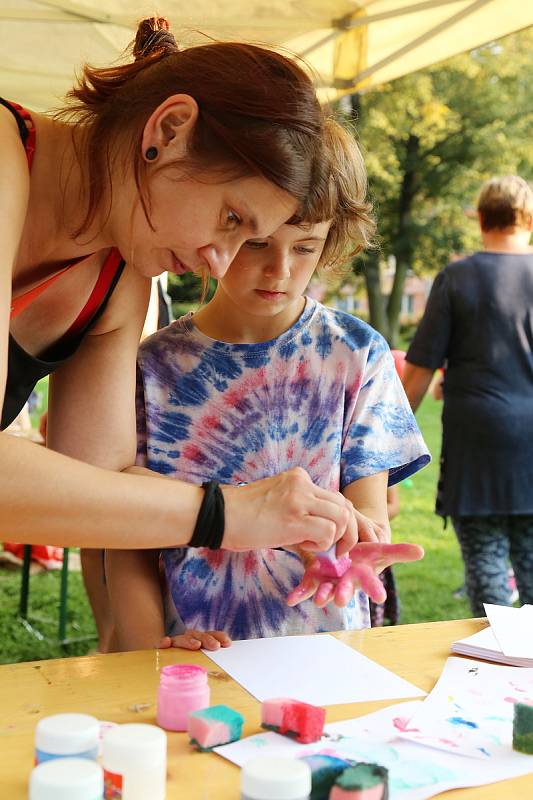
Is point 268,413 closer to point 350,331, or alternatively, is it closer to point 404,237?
point 350,331

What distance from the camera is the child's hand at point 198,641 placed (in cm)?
153

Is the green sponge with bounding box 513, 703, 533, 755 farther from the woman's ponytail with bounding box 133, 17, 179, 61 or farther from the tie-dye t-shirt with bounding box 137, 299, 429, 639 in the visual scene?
the woman's ponytail with bounding box 133, 17, 179, 61

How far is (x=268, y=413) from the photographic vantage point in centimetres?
184

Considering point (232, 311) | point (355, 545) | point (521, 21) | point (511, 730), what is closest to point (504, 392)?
point (521, 21)

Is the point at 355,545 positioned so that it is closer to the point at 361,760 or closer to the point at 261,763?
the point at 361,760

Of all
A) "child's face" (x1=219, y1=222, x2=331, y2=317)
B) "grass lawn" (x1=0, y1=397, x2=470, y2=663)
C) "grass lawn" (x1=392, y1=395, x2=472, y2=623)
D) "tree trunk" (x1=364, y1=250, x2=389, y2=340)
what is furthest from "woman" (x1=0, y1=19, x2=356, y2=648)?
"tree trunk" (x1=364, y1=250, x2=389, y2=340)

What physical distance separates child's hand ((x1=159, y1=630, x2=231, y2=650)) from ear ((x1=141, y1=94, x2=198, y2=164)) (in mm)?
749

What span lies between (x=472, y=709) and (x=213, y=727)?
390 mm

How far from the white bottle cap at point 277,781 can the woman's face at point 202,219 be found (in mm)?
733

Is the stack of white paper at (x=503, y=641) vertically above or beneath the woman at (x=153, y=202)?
beneath

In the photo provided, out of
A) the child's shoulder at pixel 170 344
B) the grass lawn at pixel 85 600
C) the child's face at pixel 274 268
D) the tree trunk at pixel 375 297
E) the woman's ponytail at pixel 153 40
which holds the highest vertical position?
the tree trunk at pixel 375 297

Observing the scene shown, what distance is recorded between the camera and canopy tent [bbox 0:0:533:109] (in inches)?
135

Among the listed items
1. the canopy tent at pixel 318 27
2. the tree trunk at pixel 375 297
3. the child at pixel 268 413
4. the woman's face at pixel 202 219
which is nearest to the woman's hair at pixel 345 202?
the child at pixel 268 413

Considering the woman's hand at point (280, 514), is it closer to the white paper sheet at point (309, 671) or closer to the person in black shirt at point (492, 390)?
the white paper sheet at point (309, 671)
